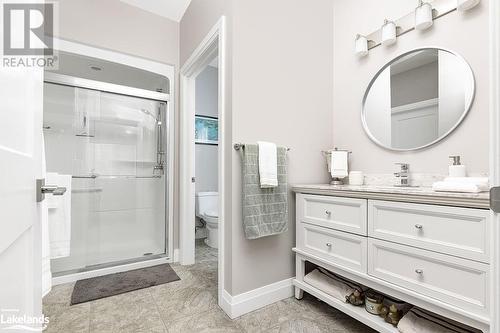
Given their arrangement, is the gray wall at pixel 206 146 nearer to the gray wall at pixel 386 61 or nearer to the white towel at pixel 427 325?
the gray wall at pixel 386 61

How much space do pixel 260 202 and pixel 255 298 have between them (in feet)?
2.16

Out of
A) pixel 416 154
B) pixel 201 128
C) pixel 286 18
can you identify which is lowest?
pixel 416 154

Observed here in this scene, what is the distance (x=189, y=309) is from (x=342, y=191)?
128 centimetres

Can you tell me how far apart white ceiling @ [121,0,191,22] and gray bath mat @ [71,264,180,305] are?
2554mm

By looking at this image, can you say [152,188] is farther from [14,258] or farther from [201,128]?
[14,258]

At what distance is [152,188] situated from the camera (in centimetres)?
264

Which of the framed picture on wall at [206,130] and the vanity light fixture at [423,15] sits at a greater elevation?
the vanity light fixture at [423,15]

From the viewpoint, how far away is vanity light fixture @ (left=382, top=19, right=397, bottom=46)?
5.44ft

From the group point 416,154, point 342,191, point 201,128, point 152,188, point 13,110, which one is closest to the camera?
point 13,110

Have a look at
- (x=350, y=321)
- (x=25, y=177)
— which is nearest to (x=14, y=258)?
(x=25, y=177)

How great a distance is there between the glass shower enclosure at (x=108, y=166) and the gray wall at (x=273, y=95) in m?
1.05

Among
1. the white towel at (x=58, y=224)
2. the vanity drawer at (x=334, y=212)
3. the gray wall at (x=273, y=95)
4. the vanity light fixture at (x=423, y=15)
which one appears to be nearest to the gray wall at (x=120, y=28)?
the gray wall at (x=273, y=95)

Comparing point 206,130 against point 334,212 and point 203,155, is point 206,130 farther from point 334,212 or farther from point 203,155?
point 334,212

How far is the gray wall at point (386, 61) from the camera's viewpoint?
1.31 metres
